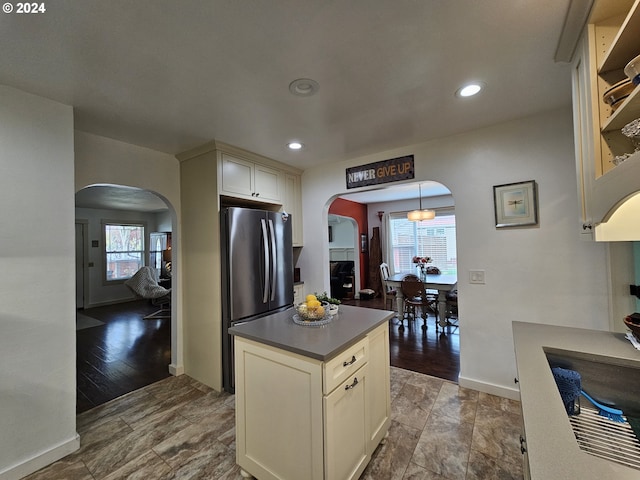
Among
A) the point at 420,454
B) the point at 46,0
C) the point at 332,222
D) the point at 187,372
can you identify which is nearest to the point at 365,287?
the point at 332,222

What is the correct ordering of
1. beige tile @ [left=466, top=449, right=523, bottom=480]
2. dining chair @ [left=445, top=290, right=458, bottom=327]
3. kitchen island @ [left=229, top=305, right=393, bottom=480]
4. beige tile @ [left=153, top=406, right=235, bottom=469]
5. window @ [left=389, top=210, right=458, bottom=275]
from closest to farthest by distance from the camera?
kitchen island @ [left=229, top=305, right=393, bottom=480] < beige tile @ [left=466, top=449, right=523, bottom=480] < beige tile @ [left=153, top=406, right=235, bottom=469] < dining chair @ [left=445, top=290, right=458, bottom=327] < window @ [left=389, top=210, right=458, bottom=275]

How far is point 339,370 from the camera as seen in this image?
1382mm

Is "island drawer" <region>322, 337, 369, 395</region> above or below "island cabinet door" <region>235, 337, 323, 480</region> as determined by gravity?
above

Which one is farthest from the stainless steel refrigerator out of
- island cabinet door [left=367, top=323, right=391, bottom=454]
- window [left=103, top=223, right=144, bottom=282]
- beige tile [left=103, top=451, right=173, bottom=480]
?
window [left=103, top=223, right=144, bottom=282]

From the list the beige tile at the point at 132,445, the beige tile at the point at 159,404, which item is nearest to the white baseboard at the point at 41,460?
the beige tile at the point at 132,445

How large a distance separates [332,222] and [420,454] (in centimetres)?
664

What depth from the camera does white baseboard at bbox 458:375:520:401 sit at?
235 cm

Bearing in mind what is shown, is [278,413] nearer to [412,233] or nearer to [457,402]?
[457,402]

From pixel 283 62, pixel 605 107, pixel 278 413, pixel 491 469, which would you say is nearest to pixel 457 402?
pixel 491 469

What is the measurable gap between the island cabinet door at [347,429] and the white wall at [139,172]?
228cm

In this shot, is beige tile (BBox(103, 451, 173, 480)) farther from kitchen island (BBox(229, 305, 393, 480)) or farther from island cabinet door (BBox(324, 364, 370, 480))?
island cabinet door (BBox(324, 364, 370, 480))

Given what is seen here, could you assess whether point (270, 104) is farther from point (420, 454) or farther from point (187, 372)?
point (187, 372)

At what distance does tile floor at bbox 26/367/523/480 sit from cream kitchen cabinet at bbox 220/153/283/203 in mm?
2023

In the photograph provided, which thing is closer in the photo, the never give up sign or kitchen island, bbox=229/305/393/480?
kitchen island, bbox=229/305/393/480
